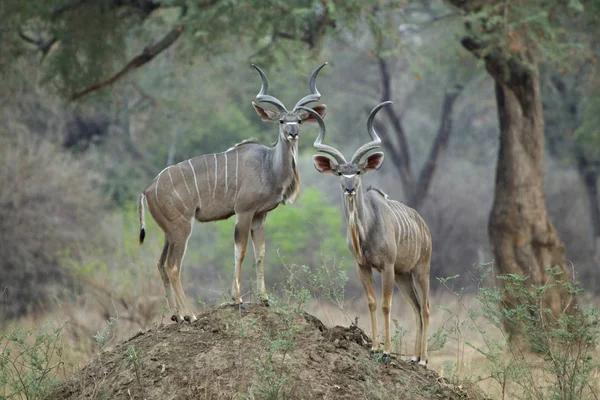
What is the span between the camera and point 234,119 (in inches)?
972

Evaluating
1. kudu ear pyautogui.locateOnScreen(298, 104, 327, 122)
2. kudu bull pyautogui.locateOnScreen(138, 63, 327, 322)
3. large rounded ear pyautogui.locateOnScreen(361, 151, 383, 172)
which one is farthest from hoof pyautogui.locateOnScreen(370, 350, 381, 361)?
kudu ear pyautogui.locateOnScreen(298, 104, 327, 122)

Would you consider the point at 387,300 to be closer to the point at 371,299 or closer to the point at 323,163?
the point at 371,299

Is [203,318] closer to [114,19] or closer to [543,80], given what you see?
[114,19]

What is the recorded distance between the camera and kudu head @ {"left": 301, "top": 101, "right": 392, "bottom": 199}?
6934mm

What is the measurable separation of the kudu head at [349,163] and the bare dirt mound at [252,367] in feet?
3.14

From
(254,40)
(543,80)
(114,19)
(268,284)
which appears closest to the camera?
(254,40)

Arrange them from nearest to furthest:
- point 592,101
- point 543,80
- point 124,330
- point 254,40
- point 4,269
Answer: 1. point 124,330
2. point 254,40
3. point 4,269
4. point 592,101
5. point 543,80

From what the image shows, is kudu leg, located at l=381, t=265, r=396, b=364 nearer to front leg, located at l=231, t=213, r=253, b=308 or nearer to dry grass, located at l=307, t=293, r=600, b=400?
dry grass, located at l=307, t=293, r=600, b=400

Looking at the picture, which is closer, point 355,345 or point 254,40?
point 355,345

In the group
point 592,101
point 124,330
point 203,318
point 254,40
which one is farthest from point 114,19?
point 592,101

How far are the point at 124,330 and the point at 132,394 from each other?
4706 millimetres

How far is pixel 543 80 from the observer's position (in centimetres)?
2100

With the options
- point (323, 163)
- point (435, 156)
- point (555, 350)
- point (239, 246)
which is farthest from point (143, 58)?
point (435, 156)

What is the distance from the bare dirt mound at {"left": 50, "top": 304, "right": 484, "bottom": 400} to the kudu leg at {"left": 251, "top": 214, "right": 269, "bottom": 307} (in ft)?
0.64
